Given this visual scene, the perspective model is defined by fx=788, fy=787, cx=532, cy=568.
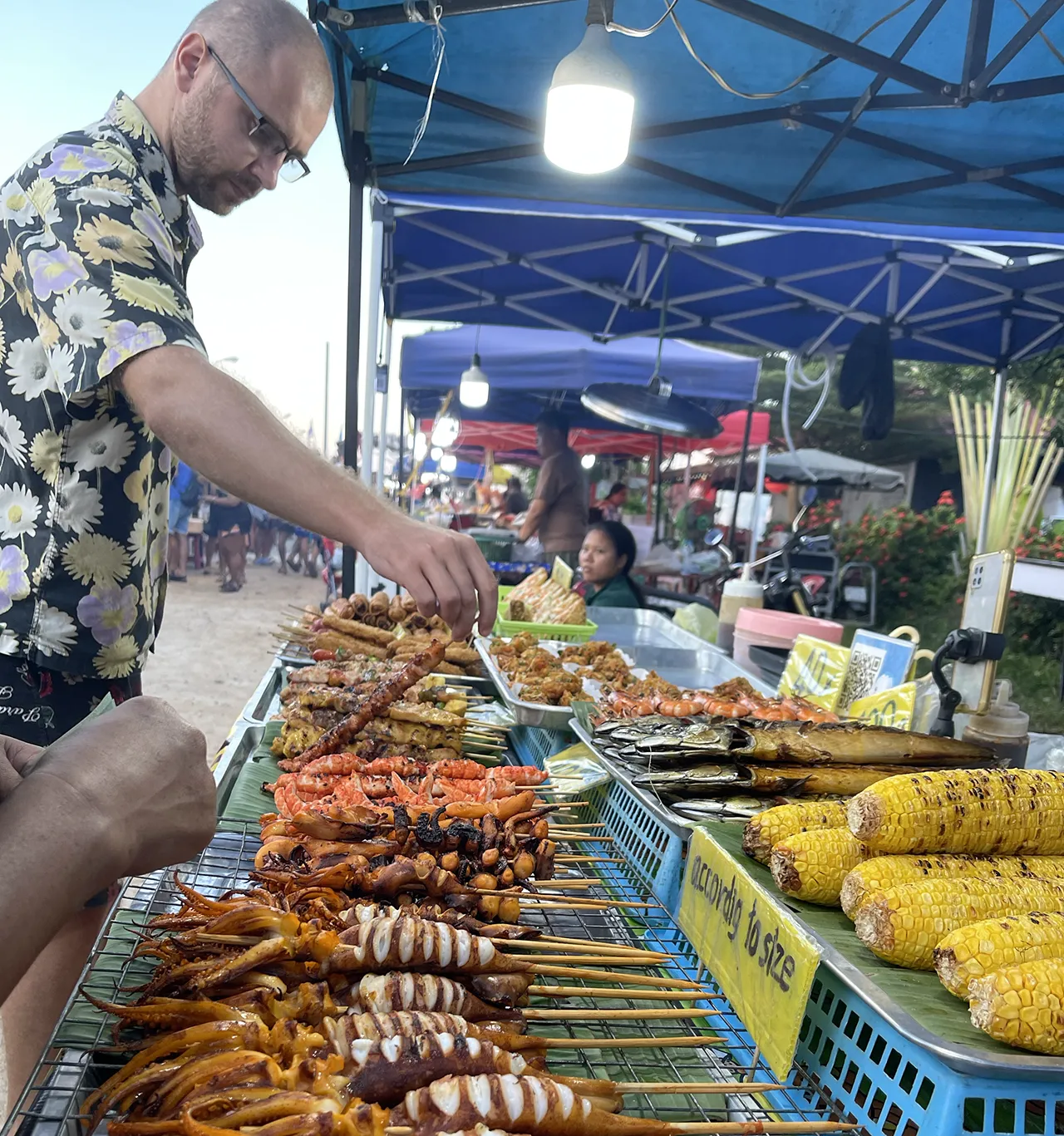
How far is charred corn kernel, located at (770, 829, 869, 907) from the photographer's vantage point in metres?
1.52

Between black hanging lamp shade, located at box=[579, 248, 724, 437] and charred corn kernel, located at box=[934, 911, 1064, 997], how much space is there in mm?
6727

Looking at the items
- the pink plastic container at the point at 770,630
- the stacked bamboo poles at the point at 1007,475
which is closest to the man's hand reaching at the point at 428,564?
the pink plastic container at the point at 770,630

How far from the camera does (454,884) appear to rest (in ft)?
6.13

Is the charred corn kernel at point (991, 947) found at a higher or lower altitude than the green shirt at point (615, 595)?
higher

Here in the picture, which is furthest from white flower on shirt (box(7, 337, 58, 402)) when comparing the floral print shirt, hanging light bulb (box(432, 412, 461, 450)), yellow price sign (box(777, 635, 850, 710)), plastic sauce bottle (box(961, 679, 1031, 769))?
hanging light bulb (box(432, 412, 461, 450))

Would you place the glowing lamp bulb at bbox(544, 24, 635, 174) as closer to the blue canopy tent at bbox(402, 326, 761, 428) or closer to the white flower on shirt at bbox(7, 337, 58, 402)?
the white flower on shirt at bbox(7, 337, 58, 402)

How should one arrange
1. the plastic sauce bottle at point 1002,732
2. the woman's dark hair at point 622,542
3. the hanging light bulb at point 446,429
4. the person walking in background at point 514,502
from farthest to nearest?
1. the person walking in background at point 514,502
2. the hanging light bulb at point 446,429
3. the woman's dark hair at point 622,542
4. the plastic sauce bottle at point 1002,732

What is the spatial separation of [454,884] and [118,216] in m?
1.83

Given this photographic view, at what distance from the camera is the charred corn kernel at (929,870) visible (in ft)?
4.71

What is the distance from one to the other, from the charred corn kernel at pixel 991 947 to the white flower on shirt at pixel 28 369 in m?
2.40

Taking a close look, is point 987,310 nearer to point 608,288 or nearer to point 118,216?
point 608,288

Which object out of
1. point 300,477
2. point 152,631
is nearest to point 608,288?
point 152,631

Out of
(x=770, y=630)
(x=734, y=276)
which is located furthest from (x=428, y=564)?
(x=734, y=276)

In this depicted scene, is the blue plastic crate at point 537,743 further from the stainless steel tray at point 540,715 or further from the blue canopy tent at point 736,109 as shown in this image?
the blue canopy tent at point 736,109
